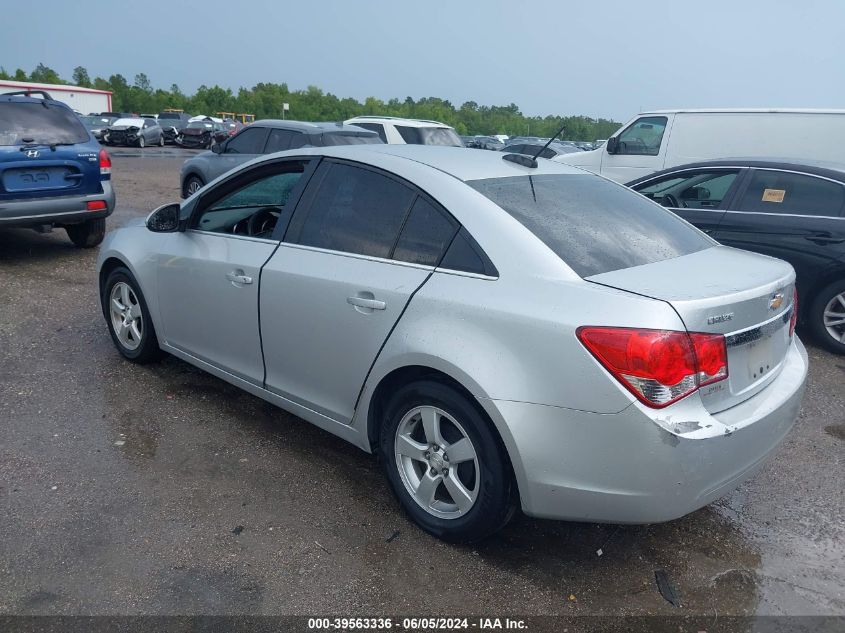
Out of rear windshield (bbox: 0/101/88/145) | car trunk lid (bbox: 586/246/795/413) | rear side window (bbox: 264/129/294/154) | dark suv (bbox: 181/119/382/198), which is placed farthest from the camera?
rear side window (bbox: 264/129/294/154)

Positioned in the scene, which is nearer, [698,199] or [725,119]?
[698,199]

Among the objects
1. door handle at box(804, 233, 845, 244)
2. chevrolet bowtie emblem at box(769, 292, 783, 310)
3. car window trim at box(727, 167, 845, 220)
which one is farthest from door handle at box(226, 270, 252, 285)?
door handle at box(804, 233, 845, 244)

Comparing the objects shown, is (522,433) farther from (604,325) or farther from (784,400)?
(784,400)

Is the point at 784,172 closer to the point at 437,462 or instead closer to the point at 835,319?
the point at 835,319

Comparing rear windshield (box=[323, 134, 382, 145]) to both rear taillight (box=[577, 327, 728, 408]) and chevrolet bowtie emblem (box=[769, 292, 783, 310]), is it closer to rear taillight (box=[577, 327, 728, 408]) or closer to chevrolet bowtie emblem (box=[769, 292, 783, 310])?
chevrolet bowtie emblem (box=[769, 292, 783, 310])

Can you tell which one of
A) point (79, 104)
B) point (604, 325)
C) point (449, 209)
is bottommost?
point (79, 104)

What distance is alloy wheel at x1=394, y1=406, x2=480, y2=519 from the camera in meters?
2.88

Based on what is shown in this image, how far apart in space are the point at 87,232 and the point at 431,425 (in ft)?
23.2

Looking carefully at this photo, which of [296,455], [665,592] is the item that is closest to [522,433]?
[665,592]

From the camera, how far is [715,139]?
32.8 ft

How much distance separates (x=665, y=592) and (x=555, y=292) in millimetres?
1303

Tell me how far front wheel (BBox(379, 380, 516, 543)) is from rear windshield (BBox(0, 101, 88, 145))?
6171 mm

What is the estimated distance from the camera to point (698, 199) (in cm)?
663

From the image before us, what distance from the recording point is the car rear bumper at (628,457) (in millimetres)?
2434
